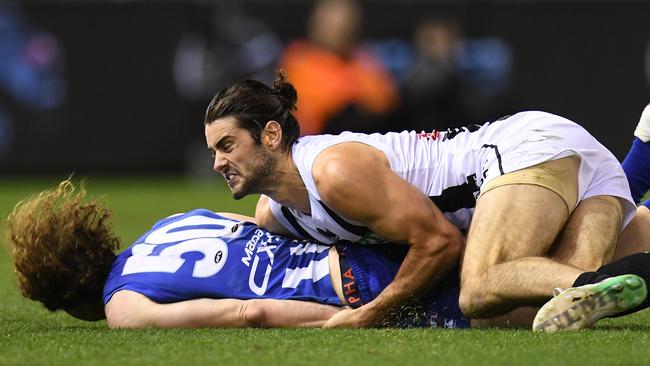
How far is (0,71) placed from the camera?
51.8ft

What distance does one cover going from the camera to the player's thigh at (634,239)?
5871 millimetres

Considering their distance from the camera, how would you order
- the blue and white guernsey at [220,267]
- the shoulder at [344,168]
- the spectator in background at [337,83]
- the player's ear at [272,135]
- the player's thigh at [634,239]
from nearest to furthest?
the shoulder at [344,168] < the blue and white guernsey at [220,267] < the player's ear at [272,135] < the player's thigh at [634,239] < the spectator in background at [337,83]

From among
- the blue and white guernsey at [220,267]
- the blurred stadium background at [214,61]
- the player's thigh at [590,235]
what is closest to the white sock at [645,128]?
the player's thigh at [590,235]

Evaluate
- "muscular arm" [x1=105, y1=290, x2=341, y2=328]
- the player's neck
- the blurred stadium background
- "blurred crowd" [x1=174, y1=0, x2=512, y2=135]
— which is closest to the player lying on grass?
"muscular arm" [x1=105, y1=290, x2=341, y2=328]

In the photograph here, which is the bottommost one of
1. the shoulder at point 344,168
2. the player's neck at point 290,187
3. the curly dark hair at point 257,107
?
the player's neck at point 290,187

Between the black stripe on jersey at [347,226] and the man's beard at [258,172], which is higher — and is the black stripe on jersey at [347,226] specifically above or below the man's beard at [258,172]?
below

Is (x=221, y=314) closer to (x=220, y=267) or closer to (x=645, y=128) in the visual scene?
(x=220, y=267)

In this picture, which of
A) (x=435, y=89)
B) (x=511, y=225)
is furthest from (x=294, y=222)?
(x=435, y=89)

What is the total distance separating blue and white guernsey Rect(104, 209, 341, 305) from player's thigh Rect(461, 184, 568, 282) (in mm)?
700

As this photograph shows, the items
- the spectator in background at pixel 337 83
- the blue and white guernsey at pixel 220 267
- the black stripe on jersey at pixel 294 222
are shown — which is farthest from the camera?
the spectator in background at pixel 337 83

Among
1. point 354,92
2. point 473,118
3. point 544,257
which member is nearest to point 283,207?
point 544,257

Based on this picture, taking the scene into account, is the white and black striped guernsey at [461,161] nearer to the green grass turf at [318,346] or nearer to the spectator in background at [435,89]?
the green grass turf at [318,346]

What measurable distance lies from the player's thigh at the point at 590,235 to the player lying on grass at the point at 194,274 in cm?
52

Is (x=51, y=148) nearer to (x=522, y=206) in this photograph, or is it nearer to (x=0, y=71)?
(x=0, y=71)
